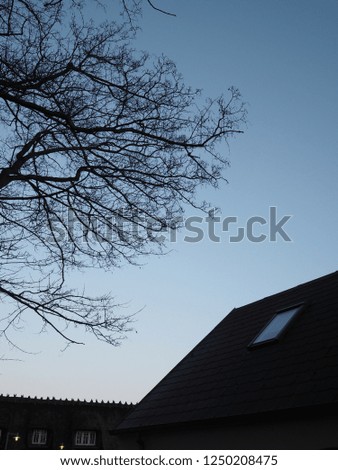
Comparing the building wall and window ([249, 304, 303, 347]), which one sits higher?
window ([249, 304, 303, 347])

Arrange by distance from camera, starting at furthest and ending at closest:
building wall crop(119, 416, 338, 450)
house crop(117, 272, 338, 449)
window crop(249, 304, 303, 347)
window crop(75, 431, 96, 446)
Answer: window crop(75, 431, 96, 446), window crop(249, 304, 303, 347), house crop(117, 272, 338, 449), building wall crop(119, 416, 338, 450)

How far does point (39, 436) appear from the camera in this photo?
2858cm

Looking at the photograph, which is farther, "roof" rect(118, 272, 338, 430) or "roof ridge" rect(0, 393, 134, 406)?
"roof ridge" rect(0, 393, 134, 406)

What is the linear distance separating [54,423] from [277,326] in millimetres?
22604

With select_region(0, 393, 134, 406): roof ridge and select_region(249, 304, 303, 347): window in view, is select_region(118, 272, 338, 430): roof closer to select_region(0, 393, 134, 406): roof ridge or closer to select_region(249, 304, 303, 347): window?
select_region(249, 304, 303, 347): window

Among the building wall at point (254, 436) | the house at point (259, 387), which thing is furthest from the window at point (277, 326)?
the building wall at point (254, 436)

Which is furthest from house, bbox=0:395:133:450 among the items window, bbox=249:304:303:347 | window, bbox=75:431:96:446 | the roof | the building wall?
window, bbox=249:304:303:347

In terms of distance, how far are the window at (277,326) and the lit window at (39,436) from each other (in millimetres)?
22023

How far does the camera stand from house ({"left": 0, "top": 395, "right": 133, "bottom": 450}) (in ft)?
91.6

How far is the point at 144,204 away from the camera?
714 cm

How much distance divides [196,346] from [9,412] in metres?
18.6

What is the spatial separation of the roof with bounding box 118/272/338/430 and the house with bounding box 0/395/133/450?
18.0m

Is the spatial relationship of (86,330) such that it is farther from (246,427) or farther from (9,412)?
(9,412)
